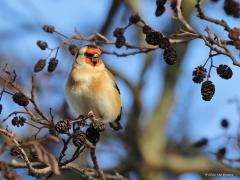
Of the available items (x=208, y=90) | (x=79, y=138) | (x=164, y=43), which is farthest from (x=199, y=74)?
(x=79, y=138)

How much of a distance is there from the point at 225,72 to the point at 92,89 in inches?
51.1

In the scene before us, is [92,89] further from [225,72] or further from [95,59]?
[225,72]

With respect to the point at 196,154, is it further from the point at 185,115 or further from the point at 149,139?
the point at 185,115

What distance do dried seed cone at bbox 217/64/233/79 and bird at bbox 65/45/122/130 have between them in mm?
1162

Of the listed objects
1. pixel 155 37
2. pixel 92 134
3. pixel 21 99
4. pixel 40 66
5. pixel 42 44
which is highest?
pixel 155 37

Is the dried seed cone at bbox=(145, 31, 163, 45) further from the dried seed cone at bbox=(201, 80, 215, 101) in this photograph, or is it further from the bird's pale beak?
the bird's pale beak

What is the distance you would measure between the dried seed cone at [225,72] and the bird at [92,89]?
3.81 ft

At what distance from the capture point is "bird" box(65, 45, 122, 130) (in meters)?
3.29

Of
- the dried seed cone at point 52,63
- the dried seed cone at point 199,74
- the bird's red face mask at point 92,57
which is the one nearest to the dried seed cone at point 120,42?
the dried seed cone at point 52,63

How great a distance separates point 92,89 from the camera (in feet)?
10.9

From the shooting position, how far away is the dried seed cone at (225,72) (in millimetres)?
2148

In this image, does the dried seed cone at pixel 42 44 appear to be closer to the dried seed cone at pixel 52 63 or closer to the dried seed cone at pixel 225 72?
the dried seed cone at pixel 52 63

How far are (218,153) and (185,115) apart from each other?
4064 millimetres

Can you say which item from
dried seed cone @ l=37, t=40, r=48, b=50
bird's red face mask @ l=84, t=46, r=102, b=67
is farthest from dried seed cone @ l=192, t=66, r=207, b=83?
bird's red face mask @ l=84, t=46, r=102, b=67
